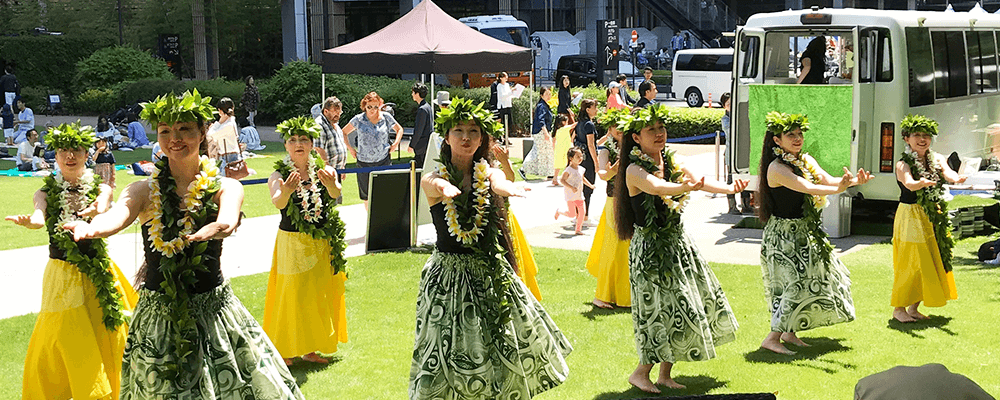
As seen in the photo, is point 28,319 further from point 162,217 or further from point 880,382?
point 880,382

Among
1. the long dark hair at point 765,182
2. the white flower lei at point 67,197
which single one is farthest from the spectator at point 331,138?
the long dark hair at point 765,182

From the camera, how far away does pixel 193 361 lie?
192 inches

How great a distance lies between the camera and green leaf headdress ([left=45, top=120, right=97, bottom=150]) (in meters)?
6.61

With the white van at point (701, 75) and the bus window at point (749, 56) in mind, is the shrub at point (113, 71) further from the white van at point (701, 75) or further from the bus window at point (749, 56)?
the bus window at point (749, 56)

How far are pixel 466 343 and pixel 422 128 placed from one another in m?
8.34

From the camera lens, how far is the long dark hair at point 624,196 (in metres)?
6.77

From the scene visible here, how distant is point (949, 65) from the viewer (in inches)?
505

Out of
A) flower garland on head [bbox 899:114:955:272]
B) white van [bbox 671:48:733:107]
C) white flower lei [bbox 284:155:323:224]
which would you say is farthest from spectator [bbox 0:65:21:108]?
flower garland on head [bbox 899:114:955:272]

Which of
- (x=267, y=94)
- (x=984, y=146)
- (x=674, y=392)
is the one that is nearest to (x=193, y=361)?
(x=674, y=392)

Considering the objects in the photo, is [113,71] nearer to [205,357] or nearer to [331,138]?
[331,138]

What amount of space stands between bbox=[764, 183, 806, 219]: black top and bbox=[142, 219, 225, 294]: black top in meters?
3.97

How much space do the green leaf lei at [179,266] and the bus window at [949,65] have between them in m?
9.90

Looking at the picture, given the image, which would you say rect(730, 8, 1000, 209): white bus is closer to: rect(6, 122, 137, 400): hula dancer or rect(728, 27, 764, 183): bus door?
rect(728, 27, 764, 183): bus door

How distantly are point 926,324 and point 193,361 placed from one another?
19.1ft
